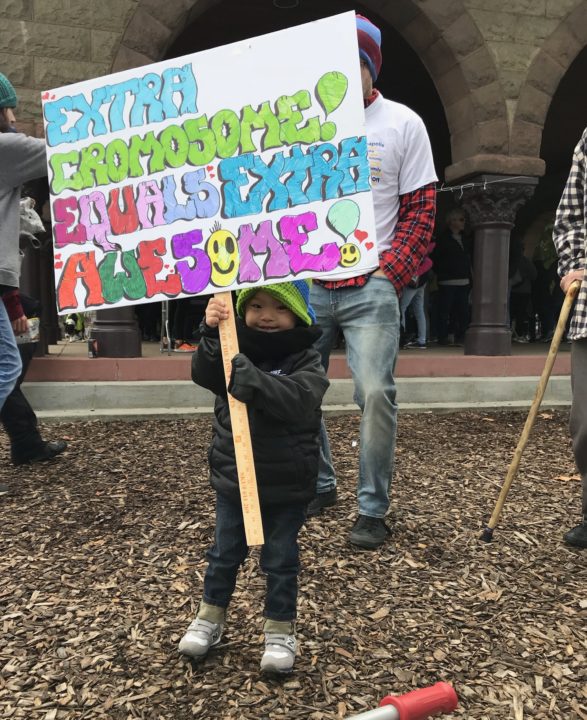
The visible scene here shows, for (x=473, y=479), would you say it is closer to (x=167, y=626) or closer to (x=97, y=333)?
(x=167, y=626)

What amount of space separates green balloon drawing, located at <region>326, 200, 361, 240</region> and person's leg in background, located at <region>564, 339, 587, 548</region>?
142cm

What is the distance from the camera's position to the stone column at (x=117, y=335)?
5711 mm

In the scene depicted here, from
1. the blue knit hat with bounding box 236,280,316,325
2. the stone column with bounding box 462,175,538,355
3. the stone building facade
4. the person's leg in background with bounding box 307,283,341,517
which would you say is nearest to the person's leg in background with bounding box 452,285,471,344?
the stone column with bounding box 462,175,538,355

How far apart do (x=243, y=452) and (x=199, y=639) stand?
0.60 m

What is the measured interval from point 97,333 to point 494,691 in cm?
468

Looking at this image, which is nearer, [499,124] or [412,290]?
[499,124]

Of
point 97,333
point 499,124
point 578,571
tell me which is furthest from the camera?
point 499,124

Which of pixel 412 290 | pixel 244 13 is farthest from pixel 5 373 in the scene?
pixel 244 13

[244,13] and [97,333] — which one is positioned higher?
[244,13]

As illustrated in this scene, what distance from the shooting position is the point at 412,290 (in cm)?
730

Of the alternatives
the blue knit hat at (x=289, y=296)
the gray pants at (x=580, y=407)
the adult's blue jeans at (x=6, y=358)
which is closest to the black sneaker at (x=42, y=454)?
the adult's blue jeans at (x=6, y=358)

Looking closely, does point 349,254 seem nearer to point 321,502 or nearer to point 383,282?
point 383,282

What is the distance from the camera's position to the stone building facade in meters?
5.54

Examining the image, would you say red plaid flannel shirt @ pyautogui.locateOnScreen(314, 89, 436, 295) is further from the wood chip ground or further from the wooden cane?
the wood chip ground
